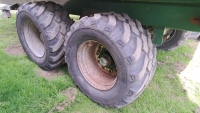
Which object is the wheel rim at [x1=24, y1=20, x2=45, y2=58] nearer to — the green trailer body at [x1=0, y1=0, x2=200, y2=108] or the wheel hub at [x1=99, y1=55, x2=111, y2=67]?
the green trailer body at [x1=0, y1=0, x2=200, y2=108]

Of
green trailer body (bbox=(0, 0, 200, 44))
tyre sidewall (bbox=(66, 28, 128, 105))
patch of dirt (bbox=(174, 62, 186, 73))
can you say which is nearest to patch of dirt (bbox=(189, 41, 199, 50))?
patch of dirt (bbox=(174, 62, 186, 73))

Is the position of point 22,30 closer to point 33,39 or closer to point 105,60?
point 33,39

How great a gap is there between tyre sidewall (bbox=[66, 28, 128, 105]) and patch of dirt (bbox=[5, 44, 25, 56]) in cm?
143

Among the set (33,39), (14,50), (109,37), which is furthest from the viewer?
(14,50)

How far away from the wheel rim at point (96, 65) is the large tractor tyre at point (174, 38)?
58.0 inches

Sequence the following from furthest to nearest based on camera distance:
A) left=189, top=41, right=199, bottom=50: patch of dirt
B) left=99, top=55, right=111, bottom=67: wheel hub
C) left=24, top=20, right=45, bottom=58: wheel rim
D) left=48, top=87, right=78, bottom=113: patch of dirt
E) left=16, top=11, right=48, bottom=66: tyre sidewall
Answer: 1. left=189, top=41, right=199, bottom=50: patch of dirt
2. left=24, top=20, right=45, bottom=58: wheel rim
3. left=16, top=11, right=48, bottom=66: tyre sidewall
4. left=99, top=55, right=111, bottom=67: wheel hub
5. left=48, top=87, right=78, bottom=113: patch of dirt

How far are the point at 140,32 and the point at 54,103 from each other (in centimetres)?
125

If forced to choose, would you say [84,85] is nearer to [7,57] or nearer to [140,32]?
[140,32]

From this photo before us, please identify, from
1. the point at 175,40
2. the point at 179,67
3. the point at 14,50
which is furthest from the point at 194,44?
the point at 14,50

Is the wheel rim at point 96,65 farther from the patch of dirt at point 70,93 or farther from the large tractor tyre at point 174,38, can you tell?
the large tractor tyre at point 174,38

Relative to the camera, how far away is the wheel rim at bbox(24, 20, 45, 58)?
2.94 meters

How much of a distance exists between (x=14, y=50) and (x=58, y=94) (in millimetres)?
1674

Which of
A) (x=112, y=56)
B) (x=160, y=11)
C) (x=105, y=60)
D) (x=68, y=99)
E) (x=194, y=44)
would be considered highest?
(x=160, y=11)

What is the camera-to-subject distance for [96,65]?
2398 millimetres
